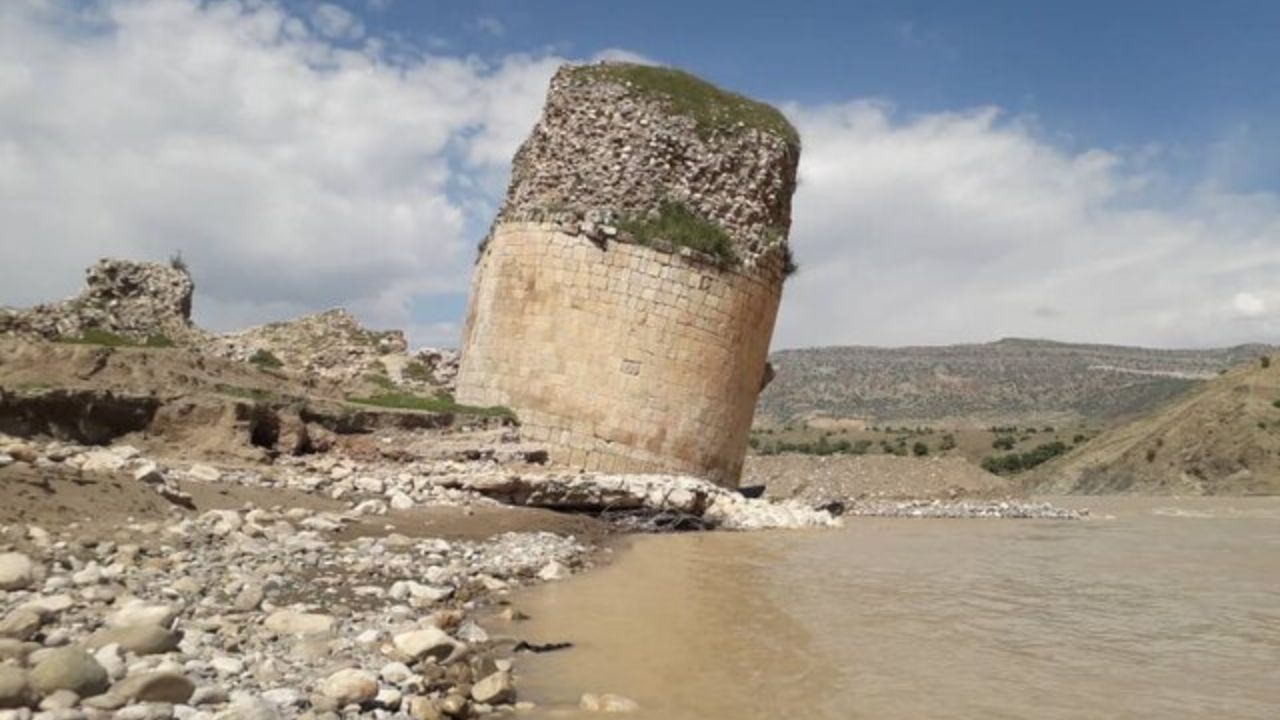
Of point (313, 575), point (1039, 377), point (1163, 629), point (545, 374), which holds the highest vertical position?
point (1039, 377)

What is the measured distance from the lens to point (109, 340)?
1471 cm

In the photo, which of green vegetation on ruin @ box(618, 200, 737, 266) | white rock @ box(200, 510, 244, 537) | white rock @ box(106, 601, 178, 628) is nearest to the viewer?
white rock @ box(106, 601, 178, 628)

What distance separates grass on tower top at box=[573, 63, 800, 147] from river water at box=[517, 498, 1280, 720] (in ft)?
23.5

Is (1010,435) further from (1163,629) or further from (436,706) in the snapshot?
(436,706)

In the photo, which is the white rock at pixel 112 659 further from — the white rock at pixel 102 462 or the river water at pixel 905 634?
the white rock at pixel 102 462

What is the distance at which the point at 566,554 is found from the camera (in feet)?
32.2

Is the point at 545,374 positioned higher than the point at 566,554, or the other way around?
the point at 545,374

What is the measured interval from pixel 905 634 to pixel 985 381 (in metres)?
82.2

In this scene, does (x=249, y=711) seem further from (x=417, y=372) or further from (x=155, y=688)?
(x=417, y=372)

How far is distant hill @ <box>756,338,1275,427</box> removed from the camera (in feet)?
250

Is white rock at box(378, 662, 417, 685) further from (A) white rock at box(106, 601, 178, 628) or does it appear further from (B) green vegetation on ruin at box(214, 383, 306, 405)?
(B) green vegetation on ruin at box(214, 383, 306, 405)

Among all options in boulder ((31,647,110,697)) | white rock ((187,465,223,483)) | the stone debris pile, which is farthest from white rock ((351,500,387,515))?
boulder ((31,647,110,697))

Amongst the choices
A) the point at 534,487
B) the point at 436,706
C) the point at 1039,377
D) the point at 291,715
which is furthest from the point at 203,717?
the point at 1039,377

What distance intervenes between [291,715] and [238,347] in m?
17.3
